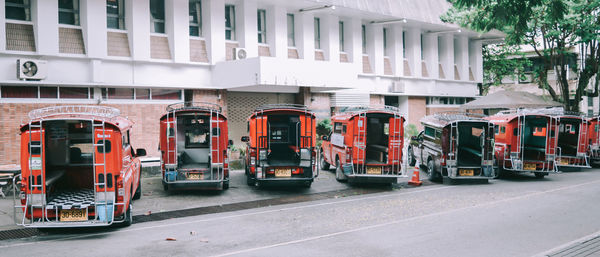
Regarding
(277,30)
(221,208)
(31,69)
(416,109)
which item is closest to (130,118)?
(31,69)

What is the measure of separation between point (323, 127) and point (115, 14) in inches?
417

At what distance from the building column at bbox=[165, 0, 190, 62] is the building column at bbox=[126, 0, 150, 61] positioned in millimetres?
953

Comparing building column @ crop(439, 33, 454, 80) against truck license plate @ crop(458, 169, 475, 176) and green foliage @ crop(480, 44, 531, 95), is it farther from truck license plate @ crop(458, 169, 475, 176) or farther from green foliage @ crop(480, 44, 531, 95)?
truck license plate @ crop(458, 169, 475, 176)

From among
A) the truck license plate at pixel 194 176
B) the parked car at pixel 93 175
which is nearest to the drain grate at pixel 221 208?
the parked car at pixel 93 175

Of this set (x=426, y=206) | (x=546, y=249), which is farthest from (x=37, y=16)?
(x=546, y=249)

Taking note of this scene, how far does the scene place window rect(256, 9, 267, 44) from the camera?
21.5 metres

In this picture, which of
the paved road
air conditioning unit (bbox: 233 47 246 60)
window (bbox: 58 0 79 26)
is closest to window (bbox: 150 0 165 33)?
window (bbox: 58 0 79 26)

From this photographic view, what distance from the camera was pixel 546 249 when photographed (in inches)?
297

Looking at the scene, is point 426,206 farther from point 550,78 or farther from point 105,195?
point 550,78

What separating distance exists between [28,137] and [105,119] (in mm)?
1400

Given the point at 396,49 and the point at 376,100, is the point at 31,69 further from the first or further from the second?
the point at 396,49

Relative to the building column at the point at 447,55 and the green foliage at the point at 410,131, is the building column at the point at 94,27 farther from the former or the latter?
the building column at the point at 447,55

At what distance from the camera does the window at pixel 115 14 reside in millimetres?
17297

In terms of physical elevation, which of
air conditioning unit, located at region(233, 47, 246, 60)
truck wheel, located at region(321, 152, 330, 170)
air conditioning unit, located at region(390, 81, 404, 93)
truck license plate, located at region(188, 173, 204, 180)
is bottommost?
truck wheel, located at region(321, 152, 330, 170)
